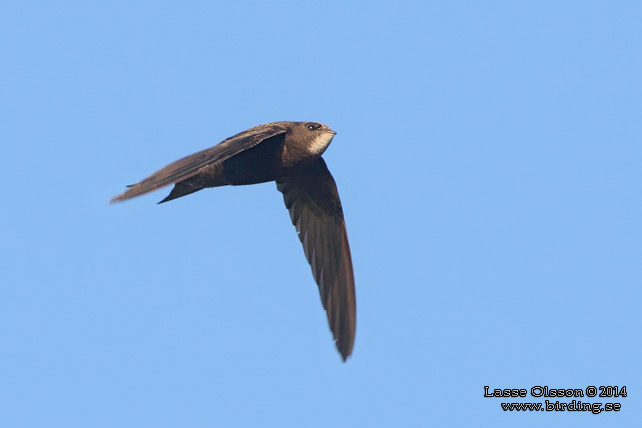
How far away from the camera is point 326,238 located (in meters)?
12.6

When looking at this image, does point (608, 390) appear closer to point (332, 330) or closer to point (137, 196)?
point (332, 330)

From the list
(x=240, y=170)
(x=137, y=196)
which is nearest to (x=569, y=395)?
(x=240, y=170)

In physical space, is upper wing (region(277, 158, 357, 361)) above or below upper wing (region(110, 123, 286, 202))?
below

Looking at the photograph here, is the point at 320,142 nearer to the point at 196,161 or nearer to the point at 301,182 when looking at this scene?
the point at 301,182

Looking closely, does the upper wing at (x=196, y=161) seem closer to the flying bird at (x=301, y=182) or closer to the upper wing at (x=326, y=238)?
the flying bird at (x=301, y=182)

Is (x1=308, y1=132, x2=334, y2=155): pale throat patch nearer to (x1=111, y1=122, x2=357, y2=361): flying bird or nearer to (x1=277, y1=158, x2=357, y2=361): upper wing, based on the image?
(x1=111, y1=122, x2=357, y2=361): flying bird

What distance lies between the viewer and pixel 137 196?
8844 mm

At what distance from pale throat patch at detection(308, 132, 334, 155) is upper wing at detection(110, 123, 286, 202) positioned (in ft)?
1.62

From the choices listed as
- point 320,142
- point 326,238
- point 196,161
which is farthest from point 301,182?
point 196,161

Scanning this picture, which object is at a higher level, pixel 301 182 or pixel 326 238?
pixel 301 182

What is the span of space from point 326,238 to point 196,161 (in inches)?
133

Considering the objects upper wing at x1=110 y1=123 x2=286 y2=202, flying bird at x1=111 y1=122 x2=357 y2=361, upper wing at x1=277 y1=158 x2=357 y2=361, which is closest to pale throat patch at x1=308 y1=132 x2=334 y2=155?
flying bird at x1=111 y1=122 x2=357 y2=361

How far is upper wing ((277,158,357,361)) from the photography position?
40.0 feet

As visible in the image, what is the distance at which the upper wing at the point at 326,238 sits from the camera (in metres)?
12.2
